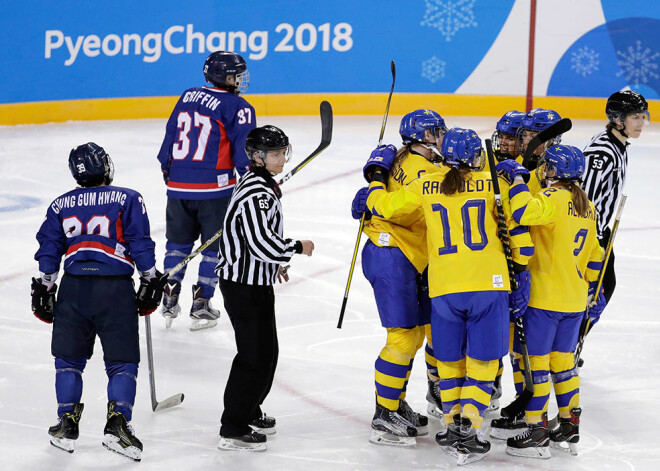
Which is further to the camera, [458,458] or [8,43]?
[8,43]

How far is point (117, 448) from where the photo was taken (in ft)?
11.3

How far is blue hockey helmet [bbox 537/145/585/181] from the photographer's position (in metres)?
3.46

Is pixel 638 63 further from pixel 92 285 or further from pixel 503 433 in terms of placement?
pixel 92 285

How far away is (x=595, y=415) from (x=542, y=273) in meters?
0.84

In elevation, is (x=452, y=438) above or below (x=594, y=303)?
below

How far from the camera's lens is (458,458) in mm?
3480

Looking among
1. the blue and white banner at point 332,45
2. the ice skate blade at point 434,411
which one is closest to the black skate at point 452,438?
the ice skate blade at point 434,411

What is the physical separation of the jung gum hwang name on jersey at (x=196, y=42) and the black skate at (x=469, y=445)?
287 inches

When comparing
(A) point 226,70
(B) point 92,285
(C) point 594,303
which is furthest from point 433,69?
(B) point 92,285

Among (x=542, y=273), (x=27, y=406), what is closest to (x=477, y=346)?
(x=542, y=273)

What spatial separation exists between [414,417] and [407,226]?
0.77 metres

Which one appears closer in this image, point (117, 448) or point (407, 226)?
point (117, 448)

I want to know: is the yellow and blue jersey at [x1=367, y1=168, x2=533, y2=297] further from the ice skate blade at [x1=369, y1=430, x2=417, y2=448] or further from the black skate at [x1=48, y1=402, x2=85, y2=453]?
the black skate at [x1=48, y1=402, x2=85, y2=453]

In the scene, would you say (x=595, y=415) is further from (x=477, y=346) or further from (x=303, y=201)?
(x=303, y=201)
